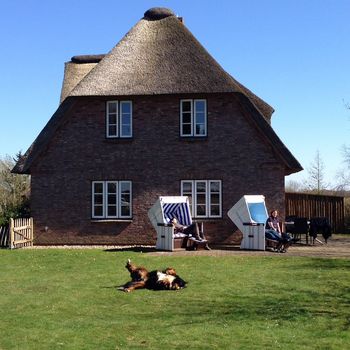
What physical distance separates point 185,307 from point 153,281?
1931 mm

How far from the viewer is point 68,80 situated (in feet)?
95.1

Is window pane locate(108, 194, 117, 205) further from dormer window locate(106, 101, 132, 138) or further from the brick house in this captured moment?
dormer window locate(106, 101, 132, 138)

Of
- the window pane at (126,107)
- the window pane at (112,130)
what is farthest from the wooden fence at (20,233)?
the window pane at (126,107)

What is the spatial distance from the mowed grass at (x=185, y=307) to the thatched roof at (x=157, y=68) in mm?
8542

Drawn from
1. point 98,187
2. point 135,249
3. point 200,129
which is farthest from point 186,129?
point 135,249

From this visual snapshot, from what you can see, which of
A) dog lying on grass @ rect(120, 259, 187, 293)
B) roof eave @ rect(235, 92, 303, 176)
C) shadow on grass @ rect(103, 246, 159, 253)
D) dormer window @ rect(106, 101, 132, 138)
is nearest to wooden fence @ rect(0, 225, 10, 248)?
shadow on grass @ rect(103, 246, 159, 253)

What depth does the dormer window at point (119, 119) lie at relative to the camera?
2381cm

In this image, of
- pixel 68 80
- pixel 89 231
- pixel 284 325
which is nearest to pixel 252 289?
pixel 284 325

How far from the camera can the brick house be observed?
75.5ft

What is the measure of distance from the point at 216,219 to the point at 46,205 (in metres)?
6.90

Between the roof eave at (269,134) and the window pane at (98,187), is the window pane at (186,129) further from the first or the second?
the window pane at (98,187)

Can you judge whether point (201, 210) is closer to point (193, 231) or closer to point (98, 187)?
point (193, 231)

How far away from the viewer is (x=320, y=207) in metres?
31.2

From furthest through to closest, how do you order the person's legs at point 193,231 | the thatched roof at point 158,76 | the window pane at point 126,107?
the window pane at point 126,107
the thatched roof at point 158,76
the person's legs at point 193,231
